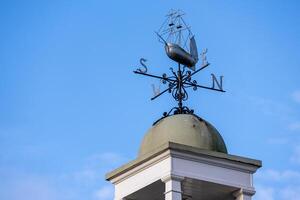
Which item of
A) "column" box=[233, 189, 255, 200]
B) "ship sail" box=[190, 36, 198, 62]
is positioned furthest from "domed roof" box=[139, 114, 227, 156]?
"ship sail" box=[190, 36, 198, 62]

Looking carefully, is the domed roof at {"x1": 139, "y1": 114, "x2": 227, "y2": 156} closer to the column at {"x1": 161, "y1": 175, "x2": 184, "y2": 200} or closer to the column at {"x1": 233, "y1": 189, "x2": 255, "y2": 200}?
the column at {"x1": 161, "y1": 175, "x2": 184, "y2": 200}

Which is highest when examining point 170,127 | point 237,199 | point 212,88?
point 212,88

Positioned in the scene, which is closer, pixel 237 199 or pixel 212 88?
pixel 237 199

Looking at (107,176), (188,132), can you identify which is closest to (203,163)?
(188,132)

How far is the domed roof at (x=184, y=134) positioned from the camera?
27.5m

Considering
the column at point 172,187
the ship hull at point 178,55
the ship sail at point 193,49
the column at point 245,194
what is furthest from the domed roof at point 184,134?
the ship sail at point 193,49

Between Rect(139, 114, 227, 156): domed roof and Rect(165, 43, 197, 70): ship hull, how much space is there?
205 centimetres

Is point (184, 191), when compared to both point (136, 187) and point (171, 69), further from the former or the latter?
point (171, 69)

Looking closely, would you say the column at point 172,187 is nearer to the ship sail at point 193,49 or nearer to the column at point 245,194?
the column at point 245,194

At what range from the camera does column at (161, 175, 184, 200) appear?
1031 inches

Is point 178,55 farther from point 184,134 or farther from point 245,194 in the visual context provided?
point 245,194

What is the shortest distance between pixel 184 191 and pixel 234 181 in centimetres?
160

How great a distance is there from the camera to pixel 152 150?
2714 cm

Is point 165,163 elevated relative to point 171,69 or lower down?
lower down
